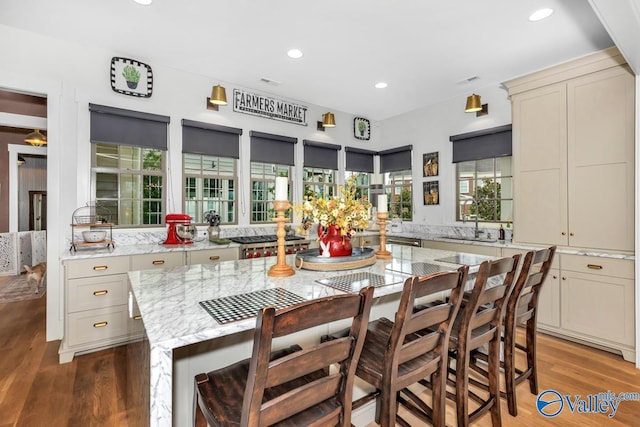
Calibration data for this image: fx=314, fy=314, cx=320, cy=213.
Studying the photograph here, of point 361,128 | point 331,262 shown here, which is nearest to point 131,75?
point 331,262

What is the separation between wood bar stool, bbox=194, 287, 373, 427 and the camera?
2.90ft

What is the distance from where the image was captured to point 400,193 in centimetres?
563

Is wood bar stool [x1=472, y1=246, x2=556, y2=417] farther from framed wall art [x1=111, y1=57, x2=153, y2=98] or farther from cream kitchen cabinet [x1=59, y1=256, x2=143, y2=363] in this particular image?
framed wall art [x1=111, y1=57, x2=153, y2=98]

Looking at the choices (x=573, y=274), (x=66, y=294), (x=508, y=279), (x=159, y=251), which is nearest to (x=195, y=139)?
(x=159, y=251)

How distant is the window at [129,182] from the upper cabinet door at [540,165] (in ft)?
13.9

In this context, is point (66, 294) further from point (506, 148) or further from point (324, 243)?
point (506, 148)

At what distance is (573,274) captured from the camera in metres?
3.11

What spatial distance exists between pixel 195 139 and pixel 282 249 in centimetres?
270

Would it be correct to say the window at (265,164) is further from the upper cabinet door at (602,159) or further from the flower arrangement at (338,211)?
the upper cabinet door at (602,159)

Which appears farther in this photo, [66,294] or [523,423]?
[66,294]

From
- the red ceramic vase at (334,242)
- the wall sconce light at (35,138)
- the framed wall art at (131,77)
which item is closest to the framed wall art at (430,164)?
the red ceramic vase at (334,242)

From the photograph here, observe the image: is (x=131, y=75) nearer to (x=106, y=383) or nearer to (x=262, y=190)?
(x=262, y=190)

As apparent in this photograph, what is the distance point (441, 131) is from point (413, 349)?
13.9ft

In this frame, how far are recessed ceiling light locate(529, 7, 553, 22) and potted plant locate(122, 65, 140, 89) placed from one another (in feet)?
12.9
